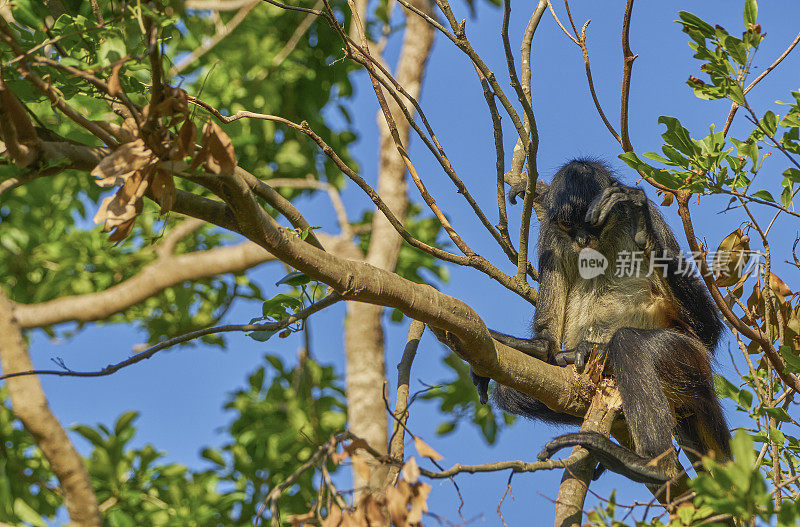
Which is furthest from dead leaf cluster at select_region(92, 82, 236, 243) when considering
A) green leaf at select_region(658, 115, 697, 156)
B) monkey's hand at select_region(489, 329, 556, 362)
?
monkey's hand at select_region(489, 329, 556, 362)

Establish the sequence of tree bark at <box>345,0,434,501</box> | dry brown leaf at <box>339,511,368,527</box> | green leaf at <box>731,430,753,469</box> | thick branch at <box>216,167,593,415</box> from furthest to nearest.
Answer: tree bark at <box>345,0,434,501</box> < thick branch at <box>216,167,593,415</box> < dry brown leaf at <box>339,511,368,527</box> < green leaf at <box>731,430,753,469</box>

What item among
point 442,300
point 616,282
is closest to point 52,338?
point 616,282

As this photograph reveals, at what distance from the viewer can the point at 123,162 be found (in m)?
2.25

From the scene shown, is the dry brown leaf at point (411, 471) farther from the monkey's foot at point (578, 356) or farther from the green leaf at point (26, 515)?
the green leaf at point (26, 515)

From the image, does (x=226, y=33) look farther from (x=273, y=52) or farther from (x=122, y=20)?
(x=122, y=20)

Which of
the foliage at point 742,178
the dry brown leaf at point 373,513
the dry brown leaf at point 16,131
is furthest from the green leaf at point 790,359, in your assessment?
the dry brown leaf at point 16,131

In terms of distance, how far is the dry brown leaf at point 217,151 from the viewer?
7.32 ft

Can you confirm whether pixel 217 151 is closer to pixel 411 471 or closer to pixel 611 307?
pixel 411 471

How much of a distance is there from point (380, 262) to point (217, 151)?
460 centimetres

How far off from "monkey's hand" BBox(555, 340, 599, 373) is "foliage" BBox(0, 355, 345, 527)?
61.5 inches

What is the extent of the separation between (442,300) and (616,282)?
7.06 feet

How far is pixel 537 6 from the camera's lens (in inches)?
155

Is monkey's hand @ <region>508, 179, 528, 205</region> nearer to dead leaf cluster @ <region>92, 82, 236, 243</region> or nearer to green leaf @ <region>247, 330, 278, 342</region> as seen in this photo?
green leaf @ <region>247, 330, 278, 342</region>

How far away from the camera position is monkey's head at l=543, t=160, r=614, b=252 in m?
4.55
